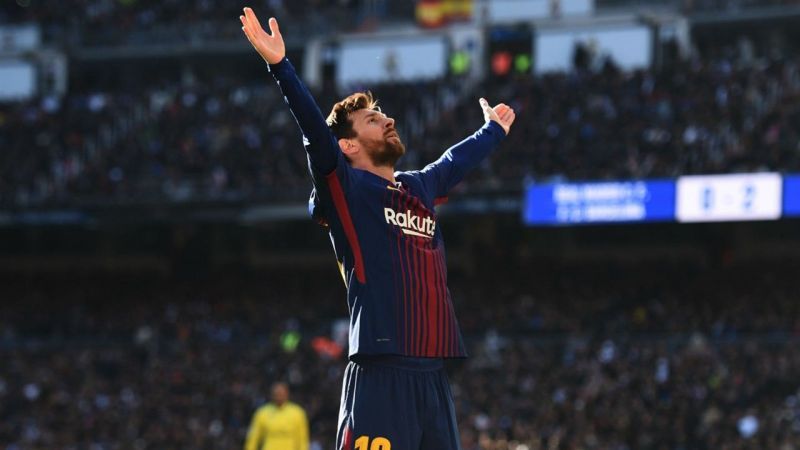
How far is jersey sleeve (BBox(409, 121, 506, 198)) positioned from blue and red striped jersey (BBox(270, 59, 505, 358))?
1.09 feet

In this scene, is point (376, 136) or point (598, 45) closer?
point (376, 136)

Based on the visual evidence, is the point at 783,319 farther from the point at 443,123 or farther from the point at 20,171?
the point at 20,171

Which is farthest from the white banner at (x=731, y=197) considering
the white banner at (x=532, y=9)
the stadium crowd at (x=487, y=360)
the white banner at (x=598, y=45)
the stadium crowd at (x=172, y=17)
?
the stadium crowd at (x=172, y=17)

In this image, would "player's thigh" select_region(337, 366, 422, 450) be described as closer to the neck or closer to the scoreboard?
the neck

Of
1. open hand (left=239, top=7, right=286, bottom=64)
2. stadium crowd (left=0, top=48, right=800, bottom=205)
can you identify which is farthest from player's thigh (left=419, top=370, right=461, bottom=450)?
stadium crowd (left=0, top=48, right=800, bottom=205)

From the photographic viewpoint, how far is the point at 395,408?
579 centimetres

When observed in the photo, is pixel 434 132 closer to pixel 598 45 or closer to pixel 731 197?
pixel 598 45

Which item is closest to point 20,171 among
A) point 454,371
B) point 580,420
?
point 454,371

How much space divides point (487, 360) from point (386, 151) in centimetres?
2266

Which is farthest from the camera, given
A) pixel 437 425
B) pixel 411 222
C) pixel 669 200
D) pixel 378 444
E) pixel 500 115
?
pixel 669 200

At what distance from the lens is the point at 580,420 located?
24.5 m

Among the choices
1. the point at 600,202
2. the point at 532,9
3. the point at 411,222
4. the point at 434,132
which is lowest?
the point at 600,202

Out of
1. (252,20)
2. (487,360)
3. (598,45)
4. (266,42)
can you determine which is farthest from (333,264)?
(266,42)

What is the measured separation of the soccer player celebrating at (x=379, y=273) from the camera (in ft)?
18.9
